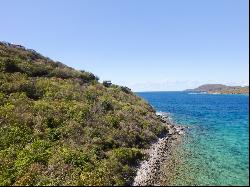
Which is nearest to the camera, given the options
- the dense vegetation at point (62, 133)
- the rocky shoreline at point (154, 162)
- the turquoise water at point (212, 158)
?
the turquoise water at point (212, 158)

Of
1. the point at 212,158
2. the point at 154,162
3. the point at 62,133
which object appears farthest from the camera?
the point at 62,133

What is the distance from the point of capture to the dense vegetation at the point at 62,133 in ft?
93.2

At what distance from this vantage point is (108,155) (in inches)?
1374

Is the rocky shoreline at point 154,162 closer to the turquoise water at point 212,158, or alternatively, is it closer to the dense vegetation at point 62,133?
the dense vegetation at point 62,133

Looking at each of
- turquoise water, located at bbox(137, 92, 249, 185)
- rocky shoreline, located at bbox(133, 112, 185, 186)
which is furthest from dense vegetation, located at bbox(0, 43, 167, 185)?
turquoise water, located at bbox(137, 92, 249, 185)

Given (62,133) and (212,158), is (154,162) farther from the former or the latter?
(62,133)

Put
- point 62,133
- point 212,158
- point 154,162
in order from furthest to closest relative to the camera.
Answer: point 62,133, point 212,158, point 154,162

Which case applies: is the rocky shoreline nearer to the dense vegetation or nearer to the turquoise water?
the dense vegetation

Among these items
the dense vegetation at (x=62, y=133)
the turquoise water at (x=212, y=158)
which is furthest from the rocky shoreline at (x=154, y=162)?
the turquoise water at (x=212, y=158)

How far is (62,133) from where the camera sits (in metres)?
38.7

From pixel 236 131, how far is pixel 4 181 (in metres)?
40.8

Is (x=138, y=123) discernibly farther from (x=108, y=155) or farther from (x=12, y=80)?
(x=12, y=80)

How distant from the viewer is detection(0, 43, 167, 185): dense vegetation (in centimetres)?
2842

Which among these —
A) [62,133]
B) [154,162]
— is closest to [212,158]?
[154,162]
